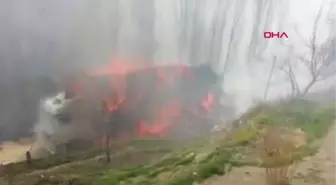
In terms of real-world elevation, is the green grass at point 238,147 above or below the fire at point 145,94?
below

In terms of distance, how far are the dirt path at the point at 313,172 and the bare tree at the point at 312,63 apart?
15cm

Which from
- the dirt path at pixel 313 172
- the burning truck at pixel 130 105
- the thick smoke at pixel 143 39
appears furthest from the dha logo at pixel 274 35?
the dirt path at pixel 313 172

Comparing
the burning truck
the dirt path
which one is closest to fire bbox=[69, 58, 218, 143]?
the burning truck

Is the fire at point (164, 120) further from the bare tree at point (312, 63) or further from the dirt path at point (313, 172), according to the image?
the bare tree at point (312, 63)

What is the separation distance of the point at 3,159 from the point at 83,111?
0.76 feet

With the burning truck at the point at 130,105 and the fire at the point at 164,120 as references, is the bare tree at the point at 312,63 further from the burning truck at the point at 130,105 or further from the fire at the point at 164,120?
the fire at the point at 164,120

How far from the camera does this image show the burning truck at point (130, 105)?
1360 millimetres

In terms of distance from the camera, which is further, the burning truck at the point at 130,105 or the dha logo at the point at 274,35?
the dha logo at the point at 274,35

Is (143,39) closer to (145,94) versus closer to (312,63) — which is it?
(145,94)

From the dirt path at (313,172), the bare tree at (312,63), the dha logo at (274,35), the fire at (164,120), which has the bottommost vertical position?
the dirt path at (313,172)

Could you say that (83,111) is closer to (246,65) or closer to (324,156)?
(246,65)

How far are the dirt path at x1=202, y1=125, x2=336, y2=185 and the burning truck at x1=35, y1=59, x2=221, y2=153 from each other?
16 cm

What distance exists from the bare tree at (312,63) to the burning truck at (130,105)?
211 mm

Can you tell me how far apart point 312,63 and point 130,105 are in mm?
524
